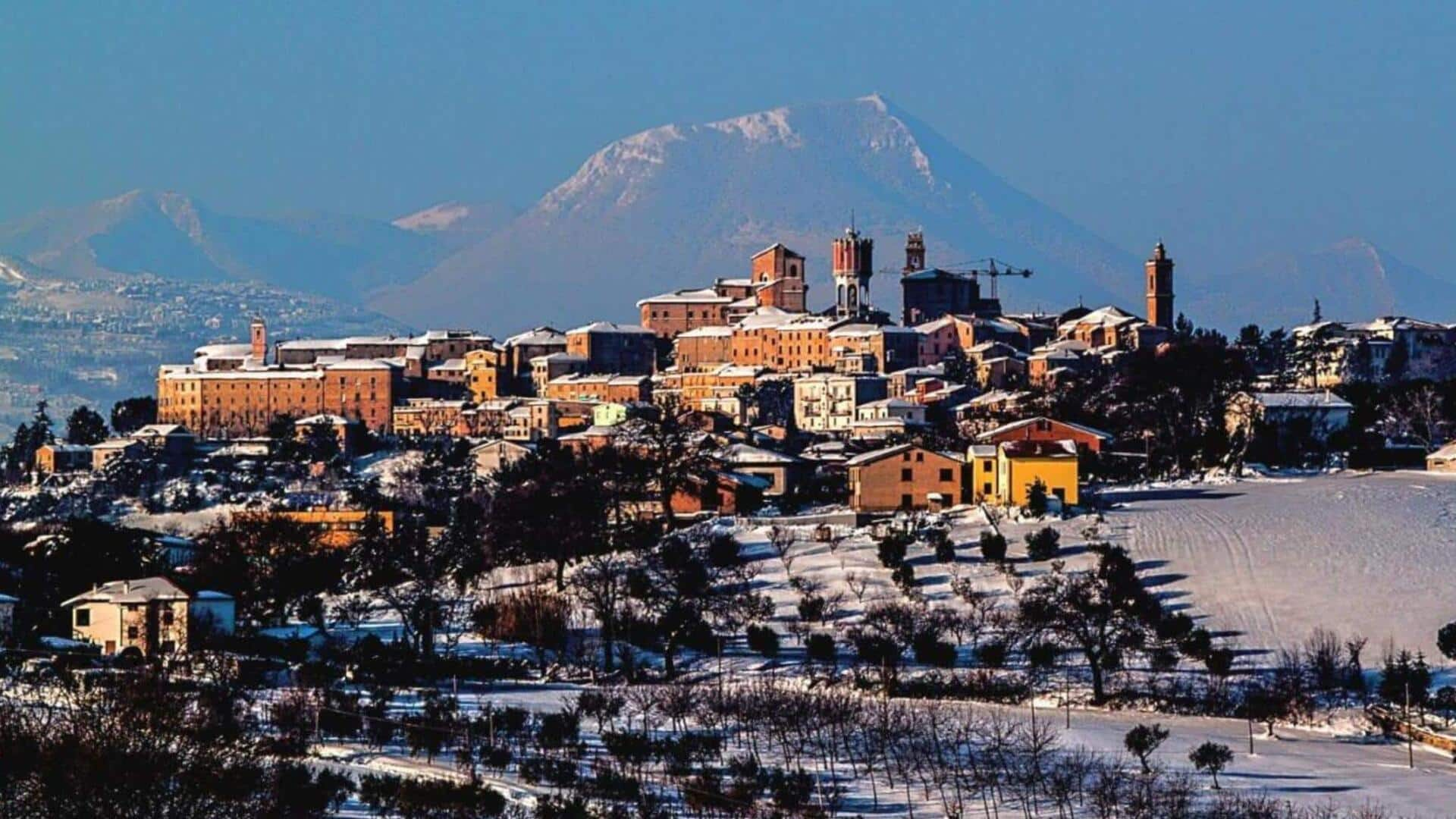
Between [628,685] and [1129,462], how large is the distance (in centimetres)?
2731

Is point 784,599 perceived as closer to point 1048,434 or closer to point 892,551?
point 892,551

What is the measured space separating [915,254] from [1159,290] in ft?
77.4

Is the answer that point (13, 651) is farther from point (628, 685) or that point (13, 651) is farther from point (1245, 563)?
point (1245, 563)

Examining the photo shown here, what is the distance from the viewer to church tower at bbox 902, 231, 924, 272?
140 m

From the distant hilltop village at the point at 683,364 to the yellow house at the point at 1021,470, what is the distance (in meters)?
31.3

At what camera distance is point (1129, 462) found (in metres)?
70.9

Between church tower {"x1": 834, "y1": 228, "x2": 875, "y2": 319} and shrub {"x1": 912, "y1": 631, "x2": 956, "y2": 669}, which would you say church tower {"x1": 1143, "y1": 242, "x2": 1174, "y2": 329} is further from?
shrub {"x1": 912, "y1": 631, "x2": 956, "y2": 669}

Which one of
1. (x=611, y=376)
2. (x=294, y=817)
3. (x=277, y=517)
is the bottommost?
(x=294, y=817)

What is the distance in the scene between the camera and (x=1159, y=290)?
120m

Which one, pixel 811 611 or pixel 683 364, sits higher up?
pixel 683 364

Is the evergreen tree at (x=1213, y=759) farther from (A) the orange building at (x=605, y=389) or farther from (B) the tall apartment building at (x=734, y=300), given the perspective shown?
(B) the tall apartment building at (x=734, y=300)

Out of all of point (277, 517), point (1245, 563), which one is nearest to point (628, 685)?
point (1245, 563)

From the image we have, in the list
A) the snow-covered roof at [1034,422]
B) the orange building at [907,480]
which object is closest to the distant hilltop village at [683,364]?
the snow-covered roof at [1034,422]

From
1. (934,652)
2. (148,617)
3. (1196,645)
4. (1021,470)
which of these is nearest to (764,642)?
(934,652)
